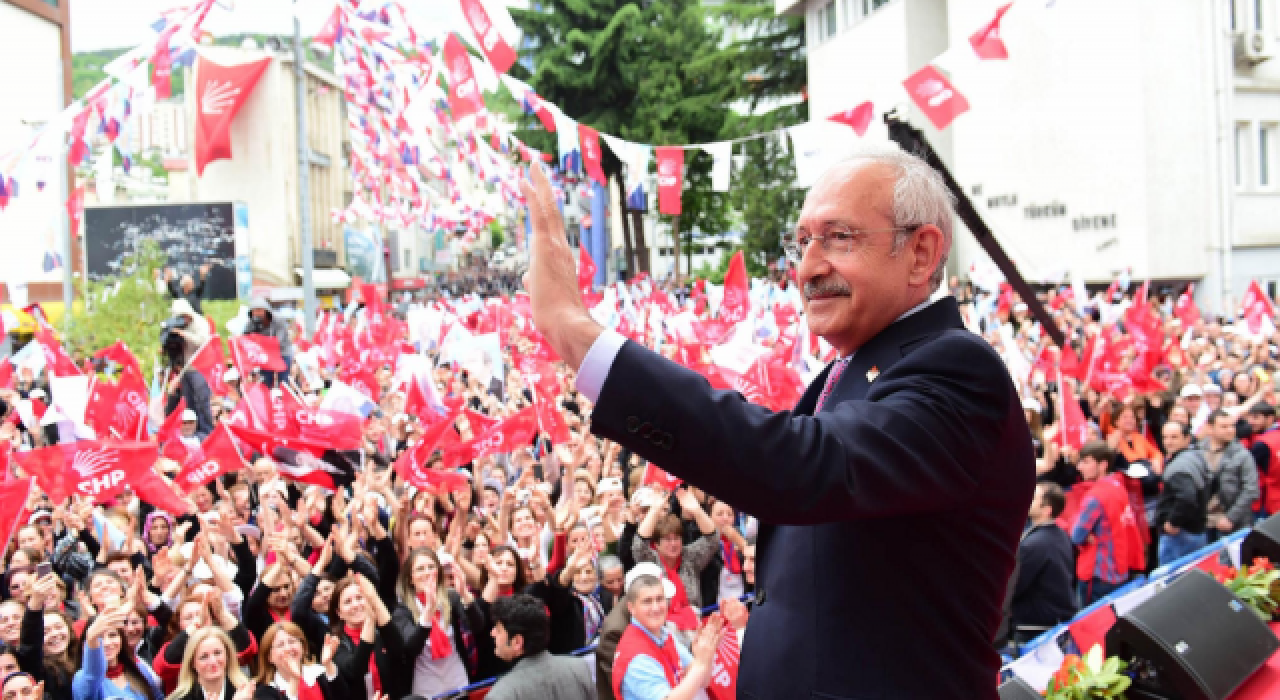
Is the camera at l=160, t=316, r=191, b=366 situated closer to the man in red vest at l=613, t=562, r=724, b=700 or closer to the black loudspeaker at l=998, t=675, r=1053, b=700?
Result: the man in red vest at l=613, t=562, r=724, b=700

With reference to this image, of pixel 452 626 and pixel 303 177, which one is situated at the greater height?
pixel 303 177

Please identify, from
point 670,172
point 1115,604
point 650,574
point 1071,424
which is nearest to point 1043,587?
point 1115,604

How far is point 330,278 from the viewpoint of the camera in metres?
46.8

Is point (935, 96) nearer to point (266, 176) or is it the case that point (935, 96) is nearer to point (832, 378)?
point (832, 378)

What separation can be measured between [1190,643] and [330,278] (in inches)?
1777

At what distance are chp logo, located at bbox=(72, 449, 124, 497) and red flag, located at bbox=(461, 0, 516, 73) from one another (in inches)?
294

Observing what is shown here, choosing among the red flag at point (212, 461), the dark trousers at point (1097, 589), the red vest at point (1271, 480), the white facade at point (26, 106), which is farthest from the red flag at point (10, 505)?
the white facade at point (26, 106)

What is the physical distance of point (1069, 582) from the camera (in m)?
7.25

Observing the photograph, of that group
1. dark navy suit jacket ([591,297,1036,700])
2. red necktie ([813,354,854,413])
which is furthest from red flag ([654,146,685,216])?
dark navy suit jacket ([591,297,1036,700])

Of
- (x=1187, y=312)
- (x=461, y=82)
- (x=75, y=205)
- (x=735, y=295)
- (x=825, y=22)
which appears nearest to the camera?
(x=735, y=295)

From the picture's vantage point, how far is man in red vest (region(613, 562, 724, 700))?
4996mm

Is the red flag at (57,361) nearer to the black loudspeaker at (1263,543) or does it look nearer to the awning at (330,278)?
the black loudspeaker at (1263,543)

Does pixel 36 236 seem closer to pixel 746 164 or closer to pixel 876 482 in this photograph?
pixel 746 164

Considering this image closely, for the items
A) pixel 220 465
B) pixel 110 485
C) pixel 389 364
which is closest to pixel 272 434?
pixel 220 465
